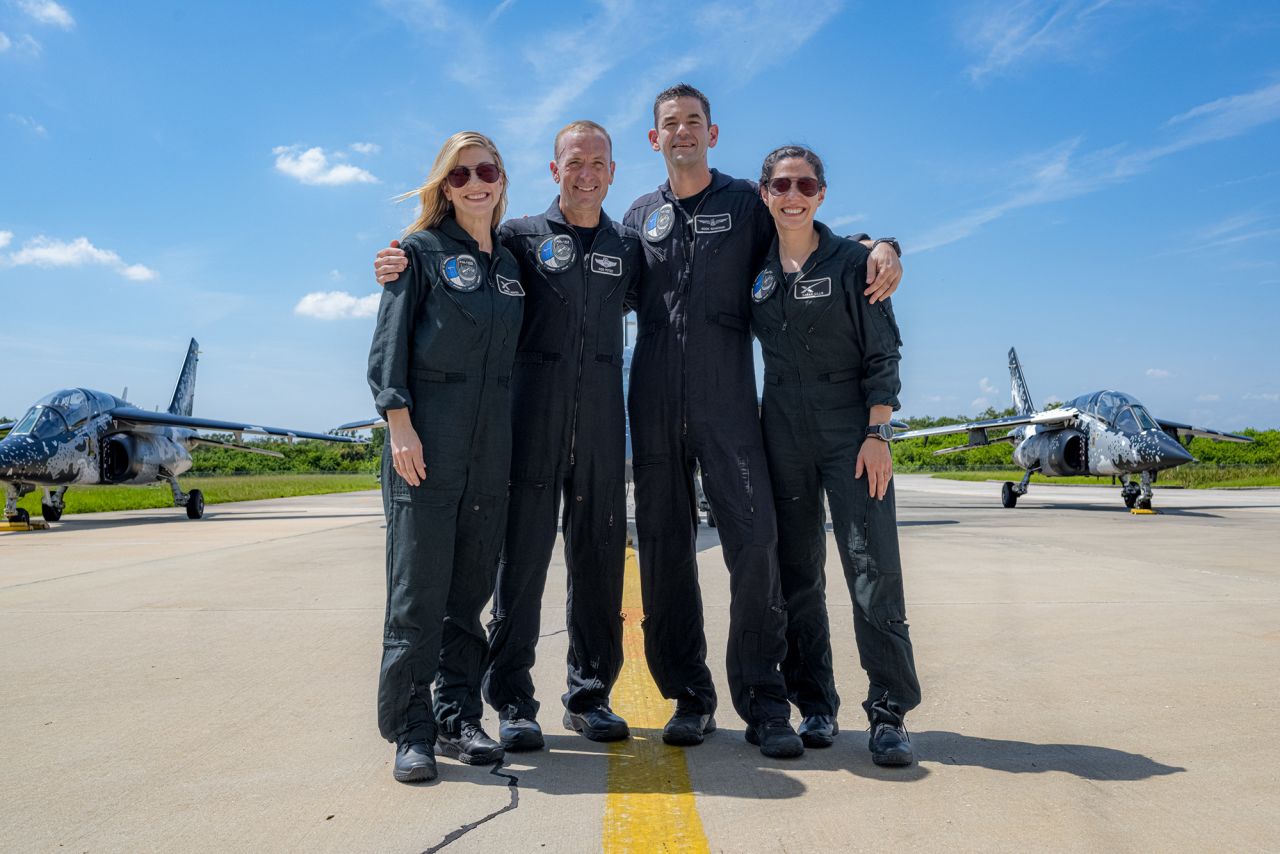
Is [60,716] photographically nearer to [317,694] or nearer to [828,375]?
[317,694]

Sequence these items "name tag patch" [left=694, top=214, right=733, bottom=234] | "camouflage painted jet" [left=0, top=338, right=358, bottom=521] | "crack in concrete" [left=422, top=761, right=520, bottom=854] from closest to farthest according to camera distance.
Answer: "crack in concrete" [left=422, top=761, right=520, bottom=854] → "name tag patch" [left=694, top=214, right=733, bottom=234] → "camouflage painted jet" [left=0, top=338, right=358, bottom=521]

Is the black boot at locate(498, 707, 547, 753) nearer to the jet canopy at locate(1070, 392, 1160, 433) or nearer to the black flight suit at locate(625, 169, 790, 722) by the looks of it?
the black flight suit at locate(625, 169, 790, 722)

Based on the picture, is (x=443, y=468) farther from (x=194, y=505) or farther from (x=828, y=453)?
(x=194, y=505)

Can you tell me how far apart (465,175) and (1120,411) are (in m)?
18.4

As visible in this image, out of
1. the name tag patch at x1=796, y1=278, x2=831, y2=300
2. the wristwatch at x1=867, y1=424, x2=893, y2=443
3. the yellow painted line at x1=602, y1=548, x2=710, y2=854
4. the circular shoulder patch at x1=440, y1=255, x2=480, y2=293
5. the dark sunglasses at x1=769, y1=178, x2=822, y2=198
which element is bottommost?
the yellow painted line at x1=602, y1=548, x2=710, y2=854

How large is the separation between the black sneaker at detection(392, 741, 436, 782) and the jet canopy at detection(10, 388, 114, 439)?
1655cm

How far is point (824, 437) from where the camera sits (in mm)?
3205

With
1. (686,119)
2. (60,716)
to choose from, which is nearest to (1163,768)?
(686,119)

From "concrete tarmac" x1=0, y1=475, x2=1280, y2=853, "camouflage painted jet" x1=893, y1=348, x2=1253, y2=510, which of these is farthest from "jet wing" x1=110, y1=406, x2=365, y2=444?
"camouflage painted jet" x1=893, y1=348, x2=1253, y2=510

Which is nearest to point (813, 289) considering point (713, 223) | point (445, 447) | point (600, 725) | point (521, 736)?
point (713, 223)

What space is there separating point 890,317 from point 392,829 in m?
2.36

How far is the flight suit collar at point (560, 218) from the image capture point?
343 cm

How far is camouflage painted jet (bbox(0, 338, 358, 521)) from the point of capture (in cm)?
1569

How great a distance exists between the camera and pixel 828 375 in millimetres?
3242
